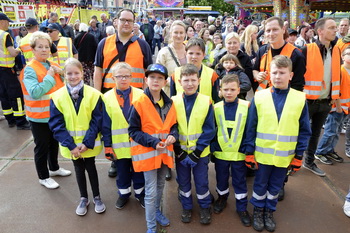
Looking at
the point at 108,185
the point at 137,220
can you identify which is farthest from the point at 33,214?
the point at 137,220

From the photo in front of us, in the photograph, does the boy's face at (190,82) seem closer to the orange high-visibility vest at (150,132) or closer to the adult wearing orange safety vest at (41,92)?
the orange high-visibility vest at (150,132)

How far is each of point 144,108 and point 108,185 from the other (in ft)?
5.39

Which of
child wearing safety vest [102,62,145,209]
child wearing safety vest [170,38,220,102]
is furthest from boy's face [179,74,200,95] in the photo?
child wearing safety vest [102,62,145,209]

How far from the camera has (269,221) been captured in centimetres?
280

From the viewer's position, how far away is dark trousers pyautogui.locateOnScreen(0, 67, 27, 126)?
525 cm

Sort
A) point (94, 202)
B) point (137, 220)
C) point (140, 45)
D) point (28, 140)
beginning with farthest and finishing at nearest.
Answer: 1. point (28, 140)
2. point (140, 45)
3. point (94, 202)
4. point (137, 220)

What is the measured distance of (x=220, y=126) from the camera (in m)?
2.85

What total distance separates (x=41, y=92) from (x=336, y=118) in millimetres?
4278

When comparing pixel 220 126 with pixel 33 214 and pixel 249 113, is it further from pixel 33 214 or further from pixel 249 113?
pixel 33 214

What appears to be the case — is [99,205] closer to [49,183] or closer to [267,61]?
[49,183]

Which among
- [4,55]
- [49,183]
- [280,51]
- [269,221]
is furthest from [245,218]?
[4,55]

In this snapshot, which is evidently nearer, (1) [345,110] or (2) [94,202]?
(2) [94,202]

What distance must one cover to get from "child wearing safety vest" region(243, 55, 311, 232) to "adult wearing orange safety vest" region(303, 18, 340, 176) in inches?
41.2

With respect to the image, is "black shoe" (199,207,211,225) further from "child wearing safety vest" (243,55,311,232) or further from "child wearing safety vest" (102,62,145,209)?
"child wearing safety vest" (102,62,145,209)
